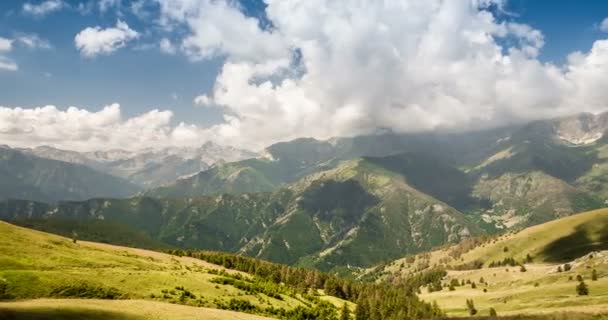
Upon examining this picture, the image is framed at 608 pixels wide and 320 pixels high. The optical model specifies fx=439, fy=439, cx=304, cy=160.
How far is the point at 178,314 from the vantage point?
6419 centimetres

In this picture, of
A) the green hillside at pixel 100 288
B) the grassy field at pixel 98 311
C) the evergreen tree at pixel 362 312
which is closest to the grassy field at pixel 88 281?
the green hillside at pixel 100 288

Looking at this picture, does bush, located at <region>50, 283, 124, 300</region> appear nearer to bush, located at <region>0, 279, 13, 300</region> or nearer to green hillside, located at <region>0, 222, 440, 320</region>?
green hillside, located at <region>0, 222, 440, 320</region>

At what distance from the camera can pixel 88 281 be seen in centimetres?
7169

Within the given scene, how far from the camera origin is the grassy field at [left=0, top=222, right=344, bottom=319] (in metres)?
64.1

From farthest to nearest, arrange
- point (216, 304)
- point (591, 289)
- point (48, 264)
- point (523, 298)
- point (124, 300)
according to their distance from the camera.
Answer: point (523, 298)
point (591, 289)
point (216, 304)
point (48, 264)
point (124, 300)

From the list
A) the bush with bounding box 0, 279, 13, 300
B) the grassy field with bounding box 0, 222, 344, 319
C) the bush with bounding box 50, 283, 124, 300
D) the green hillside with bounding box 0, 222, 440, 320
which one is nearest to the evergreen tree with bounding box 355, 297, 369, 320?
the green hillside with bounding box 0, 222, 440, 320

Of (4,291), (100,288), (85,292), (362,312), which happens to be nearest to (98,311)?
(85,292)

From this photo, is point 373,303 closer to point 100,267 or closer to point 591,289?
point 591,289

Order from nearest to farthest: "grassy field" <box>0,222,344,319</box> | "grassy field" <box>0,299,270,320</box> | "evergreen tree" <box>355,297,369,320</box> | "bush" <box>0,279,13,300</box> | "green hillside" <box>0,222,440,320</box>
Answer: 1. "grassy field" <box>0,299,270,320</box>
2. "bush" <box>0,279,13,300</box>
3. "green hillside" <box>0,222,440,320</box>
4. "grassy field" <box>0,222,344,319</box>
5. "evergreen tree" <box>355,297,369,320</box>

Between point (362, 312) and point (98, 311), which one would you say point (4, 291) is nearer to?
point (98, 311)

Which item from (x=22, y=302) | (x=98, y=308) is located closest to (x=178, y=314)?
(x=98, y=308)

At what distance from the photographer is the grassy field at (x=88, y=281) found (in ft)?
210

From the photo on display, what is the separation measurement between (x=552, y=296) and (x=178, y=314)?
14749 cm

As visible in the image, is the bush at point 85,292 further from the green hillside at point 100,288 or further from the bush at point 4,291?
the bush at point 4,291
